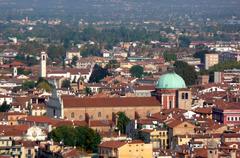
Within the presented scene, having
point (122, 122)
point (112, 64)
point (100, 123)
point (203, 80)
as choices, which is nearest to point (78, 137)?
point (100, 123)

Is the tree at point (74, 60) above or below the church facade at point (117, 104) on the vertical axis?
below

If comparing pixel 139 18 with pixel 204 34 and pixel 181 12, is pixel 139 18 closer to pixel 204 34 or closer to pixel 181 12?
pixel 181 12

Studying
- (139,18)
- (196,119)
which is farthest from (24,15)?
(196,119)

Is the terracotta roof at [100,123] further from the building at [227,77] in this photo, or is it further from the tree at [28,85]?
the building at [227,77]

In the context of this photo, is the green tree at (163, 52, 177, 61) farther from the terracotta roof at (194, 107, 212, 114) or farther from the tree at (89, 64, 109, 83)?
the terracotta roof at (194, 107, 212, 114)

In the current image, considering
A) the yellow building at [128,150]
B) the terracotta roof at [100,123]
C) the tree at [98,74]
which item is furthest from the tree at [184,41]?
the yellow building at [128,150]

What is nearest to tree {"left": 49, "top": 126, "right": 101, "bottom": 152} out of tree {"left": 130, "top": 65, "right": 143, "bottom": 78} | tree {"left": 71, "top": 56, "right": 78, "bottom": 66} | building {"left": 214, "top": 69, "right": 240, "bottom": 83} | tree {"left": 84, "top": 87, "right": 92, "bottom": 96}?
tree {"left": 84, "top": 87, "right": 92, "bottom": 96}
